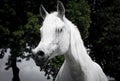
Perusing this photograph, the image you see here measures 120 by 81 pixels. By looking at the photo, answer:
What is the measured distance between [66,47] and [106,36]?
23.4 m

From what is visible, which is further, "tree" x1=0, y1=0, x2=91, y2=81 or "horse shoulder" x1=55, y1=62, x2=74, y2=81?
"tree" x1=0, y1=0, x2=91, y2=81

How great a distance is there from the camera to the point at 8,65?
23.4 m

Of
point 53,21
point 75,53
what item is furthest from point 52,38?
point 75,53

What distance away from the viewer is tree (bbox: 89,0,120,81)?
27797 millimetres

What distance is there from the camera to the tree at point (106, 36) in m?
27.8

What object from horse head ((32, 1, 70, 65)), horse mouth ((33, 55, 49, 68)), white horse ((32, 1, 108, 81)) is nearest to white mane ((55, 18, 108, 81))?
white horse ((32, 1, 108, 81))

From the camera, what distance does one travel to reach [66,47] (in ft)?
16.2

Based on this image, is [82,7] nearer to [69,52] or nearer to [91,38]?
[91,38]

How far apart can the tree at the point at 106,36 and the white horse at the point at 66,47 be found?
71.9ft

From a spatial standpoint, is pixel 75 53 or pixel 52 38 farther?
pixel 75 53

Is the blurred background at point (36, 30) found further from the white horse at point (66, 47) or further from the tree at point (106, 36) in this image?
the white horse at point (66, 47)

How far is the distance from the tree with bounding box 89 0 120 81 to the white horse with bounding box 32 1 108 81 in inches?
863

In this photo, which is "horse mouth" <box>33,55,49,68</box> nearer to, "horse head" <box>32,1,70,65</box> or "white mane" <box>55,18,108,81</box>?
"horse head" <box>32,1,70,65</box>

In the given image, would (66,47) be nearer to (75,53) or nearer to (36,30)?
(75,53)
